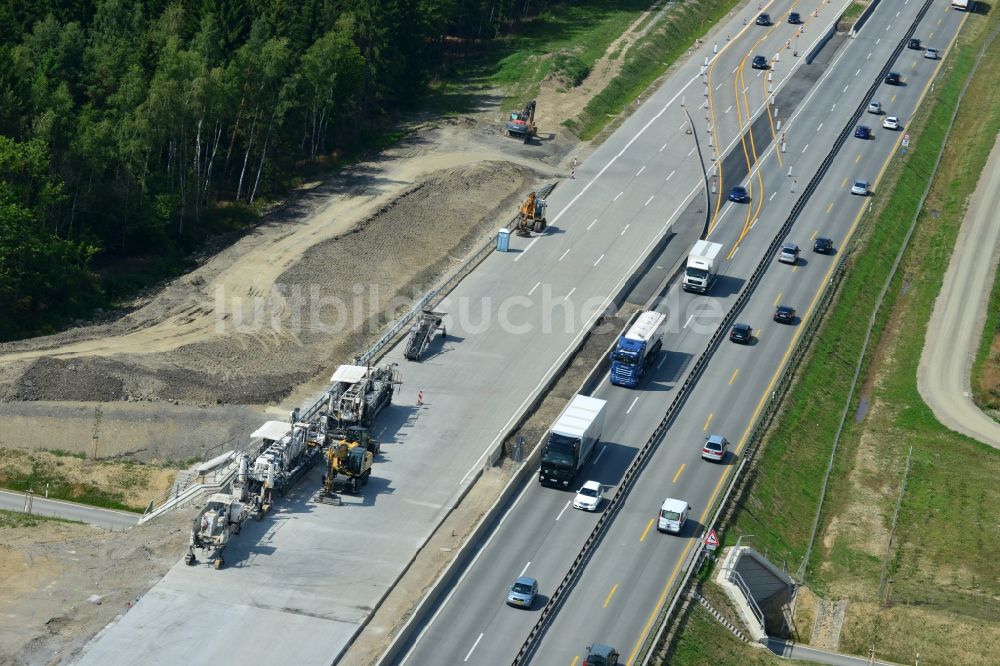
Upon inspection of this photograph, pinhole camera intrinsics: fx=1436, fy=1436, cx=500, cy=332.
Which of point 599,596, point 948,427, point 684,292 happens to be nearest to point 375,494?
point 599,596

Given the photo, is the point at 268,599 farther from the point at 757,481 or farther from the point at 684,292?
the point at 684,292

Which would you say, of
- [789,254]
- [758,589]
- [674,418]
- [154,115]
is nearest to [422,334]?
[674,418]

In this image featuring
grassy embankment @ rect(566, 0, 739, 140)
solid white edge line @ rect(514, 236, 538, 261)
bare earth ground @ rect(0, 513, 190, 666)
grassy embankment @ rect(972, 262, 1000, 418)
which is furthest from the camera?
grassy embankment @ rect(566, 0, 739, 140)

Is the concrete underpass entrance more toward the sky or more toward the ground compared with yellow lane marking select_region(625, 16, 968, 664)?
more toward the ground

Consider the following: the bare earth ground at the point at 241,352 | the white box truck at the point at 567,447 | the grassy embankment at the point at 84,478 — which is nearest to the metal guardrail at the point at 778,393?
the white box truck at the point at 567,447

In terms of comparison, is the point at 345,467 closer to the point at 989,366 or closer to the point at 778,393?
the point at 778,393

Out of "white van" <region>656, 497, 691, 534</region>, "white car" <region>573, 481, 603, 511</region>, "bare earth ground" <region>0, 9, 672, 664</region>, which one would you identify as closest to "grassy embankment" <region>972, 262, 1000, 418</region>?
"bare earth ground" <region>0, 9, 672, 664</region>

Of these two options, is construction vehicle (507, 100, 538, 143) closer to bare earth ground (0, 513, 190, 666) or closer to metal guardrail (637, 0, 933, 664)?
metal guardrail (637, 0, 933, 664)
